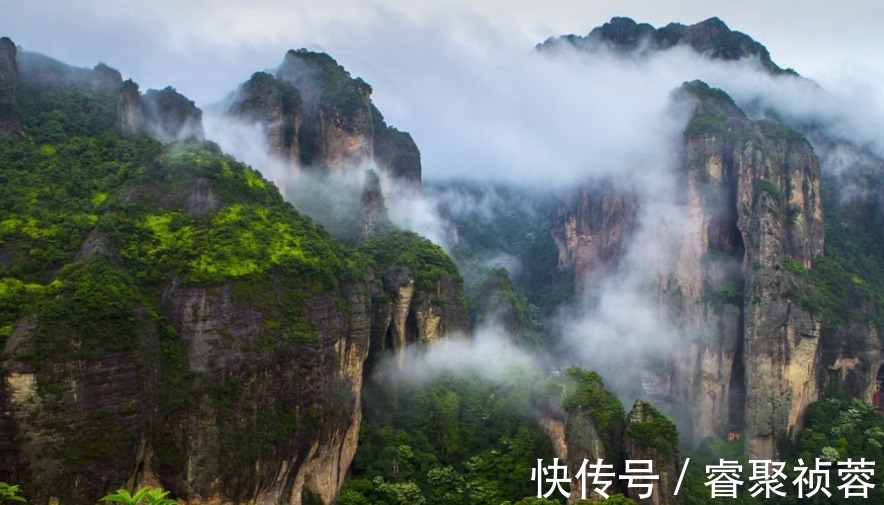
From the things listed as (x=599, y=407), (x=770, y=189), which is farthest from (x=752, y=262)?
(x=599, y=407)

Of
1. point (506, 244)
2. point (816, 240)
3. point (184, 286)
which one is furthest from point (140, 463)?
point (506, 244)

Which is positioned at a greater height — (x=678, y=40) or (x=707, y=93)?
(x=678, y=40)

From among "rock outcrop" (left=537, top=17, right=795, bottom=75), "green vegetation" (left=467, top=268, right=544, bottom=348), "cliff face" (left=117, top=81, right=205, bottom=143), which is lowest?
"green vegetation" (left=467, top=268, right=544, bottom=348)

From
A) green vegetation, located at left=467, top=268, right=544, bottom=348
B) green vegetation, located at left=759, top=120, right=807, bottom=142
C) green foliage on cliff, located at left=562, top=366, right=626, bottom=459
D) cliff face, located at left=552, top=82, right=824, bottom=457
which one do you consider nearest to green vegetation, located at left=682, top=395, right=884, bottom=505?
cliff face, located at left=552, top=82, right=824, bottom=457

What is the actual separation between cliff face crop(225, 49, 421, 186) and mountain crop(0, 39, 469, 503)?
11313mm

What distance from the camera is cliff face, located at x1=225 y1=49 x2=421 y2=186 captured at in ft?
177

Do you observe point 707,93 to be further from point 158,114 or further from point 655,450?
point 158,114

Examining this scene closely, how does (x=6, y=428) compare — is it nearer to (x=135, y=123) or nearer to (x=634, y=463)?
(x=135, y=123)

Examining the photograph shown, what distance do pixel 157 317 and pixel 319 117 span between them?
31.1m

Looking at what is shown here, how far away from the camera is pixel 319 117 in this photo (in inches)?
2313

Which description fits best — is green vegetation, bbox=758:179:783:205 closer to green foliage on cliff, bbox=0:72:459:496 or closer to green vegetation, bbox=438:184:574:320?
green vegetation, bbox=438:184:574:320

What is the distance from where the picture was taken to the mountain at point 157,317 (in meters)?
26.7

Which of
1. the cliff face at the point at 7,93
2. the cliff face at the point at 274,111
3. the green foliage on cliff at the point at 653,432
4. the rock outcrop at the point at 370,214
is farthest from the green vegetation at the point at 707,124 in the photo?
the cliff face at the point at 7,93

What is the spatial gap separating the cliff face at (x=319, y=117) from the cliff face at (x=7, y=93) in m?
16.3
